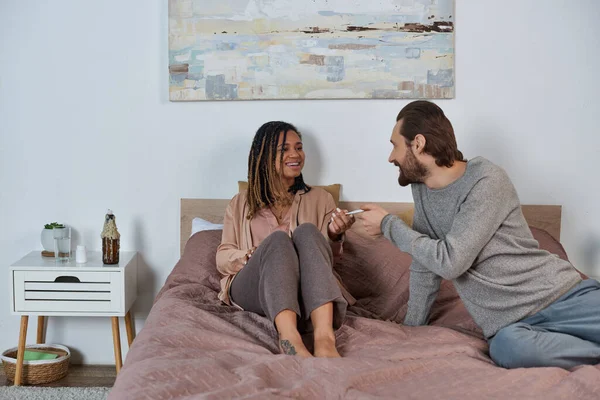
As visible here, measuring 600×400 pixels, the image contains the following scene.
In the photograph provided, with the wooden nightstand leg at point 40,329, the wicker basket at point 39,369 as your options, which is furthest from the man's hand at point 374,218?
the wooden nightstand leg at point 40,329

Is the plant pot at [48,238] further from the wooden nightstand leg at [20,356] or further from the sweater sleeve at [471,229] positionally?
the sweater sleeve at [471,229]

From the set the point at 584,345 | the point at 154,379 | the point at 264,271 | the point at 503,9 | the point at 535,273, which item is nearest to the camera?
the point at 154,379

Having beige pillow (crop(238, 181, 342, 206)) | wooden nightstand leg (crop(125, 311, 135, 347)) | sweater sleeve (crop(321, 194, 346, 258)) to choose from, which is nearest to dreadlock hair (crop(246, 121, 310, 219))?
sweater sleeve (crop(321, 194, 346, 258))

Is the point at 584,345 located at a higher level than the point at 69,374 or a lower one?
higher

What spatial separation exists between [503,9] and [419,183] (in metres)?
1.19

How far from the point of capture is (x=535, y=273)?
1.86 metres

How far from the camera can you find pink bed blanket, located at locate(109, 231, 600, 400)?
4.79 feet

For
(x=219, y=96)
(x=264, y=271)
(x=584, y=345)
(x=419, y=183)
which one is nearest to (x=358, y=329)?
(x=264, y=271)

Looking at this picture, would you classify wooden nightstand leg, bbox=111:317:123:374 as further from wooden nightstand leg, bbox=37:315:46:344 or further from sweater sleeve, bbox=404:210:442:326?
sweater sleeve, bbox=404:210:442:326

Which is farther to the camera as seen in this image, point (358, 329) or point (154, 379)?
point (358, 329)

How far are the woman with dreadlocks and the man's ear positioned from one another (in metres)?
0.36

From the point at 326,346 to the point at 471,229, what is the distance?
51 centimetres

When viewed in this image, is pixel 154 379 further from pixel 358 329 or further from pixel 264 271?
pixel 358 329

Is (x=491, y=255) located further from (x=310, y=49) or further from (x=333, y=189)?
(x=310, y=49)
